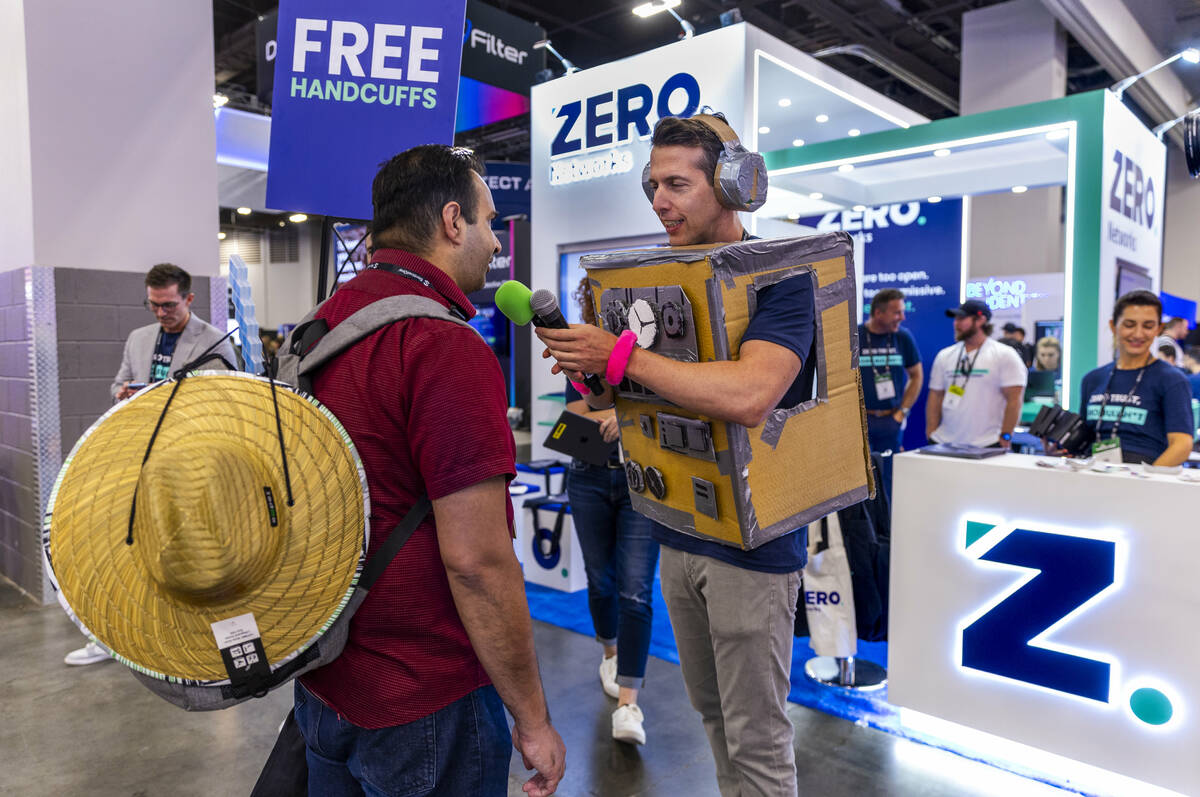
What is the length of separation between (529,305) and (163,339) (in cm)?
305

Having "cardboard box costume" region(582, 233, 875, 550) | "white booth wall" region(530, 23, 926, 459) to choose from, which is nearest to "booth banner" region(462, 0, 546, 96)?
"white booth wall" region(530, 23, 926, 459)

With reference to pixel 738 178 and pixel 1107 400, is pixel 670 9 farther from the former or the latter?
pixel 738 178

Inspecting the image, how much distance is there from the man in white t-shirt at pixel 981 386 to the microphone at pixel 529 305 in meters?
4.25

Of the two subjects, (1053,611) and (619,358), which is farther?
(1053,611)

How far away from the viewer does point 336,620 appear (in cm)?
98

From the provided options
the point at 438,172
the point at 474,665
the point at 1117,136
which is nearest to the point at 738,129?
the point at 1117,136

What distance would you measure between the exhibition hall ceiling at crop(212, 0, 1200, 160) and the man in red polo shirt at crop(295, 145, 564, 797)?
29.8ft

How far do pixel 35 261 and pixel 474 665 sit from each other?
169 inches

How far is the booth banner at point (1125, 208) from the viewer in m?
4.69

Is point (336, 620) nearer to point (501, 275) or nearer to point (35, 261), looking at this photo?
point (35, 261)

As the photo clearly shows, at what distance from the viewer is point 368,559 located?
102cm

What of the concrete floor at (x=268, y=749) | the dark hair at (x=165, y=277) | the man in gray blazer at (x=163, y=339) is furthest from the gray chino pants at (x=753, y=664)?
the dark hair at (x=165, y=277)

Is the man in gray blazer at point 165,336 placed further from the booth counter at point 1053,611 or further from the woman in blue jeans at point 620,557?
the booth counter at point 1053,611

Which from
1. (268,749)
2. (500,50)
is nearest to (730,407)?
(268,749)
